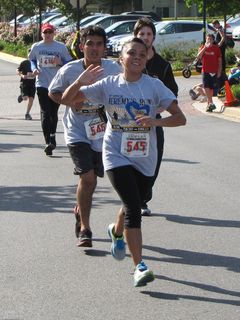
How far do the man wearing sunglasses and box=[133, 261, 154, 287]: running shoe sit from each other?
715cm

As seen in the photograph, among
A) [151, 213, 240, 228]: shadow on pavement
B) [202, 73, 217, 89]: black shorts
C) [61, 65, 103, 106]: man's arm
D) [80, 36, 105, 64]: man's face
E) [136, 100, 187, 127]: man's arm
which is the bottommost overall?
[202, 73, 217, 89]: black shorts

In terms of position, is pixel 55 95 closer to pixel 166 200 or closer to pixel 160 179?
pixel 166 200

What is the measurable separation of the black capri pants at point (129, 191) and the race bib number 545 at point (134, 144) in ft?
0.38

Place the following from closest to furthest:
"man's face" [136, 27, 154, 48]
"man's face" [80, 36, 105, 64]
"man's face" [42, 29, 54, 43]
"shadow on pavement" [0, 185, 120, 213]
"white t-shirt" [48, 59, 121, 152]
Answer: "man's face" [80, 36, 105, 64] → "white t-shirt" [48, 59, 121, 152] → "man's face" [136, 27, 154, 48] → "shadow on pavement" [0, 185, 120, 213] → "man's face" [42, 29, 54, 43]

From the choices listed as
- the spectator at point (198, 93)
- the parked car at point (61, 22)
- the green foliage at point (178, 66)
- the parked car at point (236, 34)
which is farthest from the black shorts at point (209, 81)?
the parked car at point (61, 22)

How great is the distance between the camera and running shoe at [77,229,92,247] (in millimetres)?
7648

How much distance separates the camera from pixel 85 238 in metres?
7.64

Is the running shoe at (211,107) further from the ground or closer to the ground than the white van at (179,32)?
further from the ground

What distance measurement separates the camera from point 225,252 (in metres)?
7.50

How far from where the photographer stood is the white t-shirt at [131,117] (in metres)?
6.41

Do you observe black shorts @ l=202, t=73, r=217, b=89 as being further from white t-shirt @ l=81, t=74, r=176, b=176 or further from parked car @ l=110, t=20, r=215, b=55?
parked car @ l=110, t=20, r=215, b=55

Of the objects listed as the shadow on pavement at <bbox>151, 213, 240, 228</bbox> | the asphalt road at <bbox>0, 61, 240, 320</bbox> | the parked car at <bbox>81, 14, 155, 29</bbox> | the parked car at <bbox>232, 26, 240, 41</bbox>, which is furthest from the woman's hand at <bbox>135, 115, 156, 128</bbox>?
the parked car at <bbox>232, 26, 240, 41</bbox>

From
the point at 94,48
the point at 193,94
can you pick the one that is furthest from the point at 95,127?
the point at 193,94

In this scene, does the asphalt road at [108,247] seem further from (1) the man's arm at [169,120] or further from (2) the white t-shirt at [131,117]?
(1) the man's arm at [169,120]
